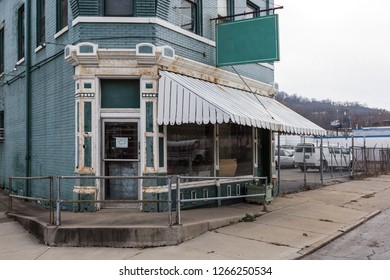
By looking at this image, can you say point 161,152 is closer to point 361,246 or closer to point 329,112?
point 361,246

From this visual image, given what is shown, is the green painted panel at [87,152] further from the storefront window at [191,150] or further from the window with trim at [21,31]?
the window with trim at [21,31]

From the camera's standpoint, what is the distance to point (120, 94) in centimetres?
943

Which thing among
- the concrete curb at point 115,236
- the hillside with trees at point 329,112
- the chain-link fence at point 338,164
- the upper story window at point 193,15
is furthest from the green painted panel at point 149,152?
the hillside with trees at point 329,112

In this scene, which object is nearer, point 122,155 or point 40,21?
point 122,155

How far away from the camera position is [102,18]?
9289mm

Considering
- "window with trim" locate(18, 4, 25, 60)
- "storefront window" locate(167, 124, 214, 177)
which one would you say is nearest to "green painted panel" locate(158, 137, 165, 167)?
"storefront window" locate(167, 124, 214, 177)

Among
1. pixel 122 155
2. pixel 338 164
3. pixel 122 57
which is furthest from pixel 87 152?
pixel 338 164

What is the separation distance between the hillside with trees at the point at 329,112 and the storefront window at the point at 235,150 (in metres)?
69.7

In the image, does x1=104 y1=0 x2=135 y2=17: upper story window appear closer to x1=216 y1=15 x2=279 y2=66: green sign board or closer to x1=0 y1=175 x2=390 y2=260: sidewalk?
x1=216 y1=15 x2=279 y2=66: green sign board

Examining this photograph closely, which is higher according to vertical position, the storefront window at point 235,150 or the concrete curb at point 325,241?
the storefront window at point 235,150

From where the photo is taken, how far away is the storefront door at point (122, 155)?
9.45 m

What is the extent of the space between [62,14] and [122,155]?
4.27m

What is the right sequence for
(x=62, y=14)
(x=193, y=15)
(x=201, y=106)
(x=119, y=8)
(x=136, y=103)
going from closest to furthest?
(x=201, y=106) < (x=136, y=103) < (x=119, y=8) < (x=62, y=14) < (x=193, y=15)

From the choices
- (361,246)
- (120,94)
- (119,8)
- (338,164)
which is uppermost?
(119,8)
